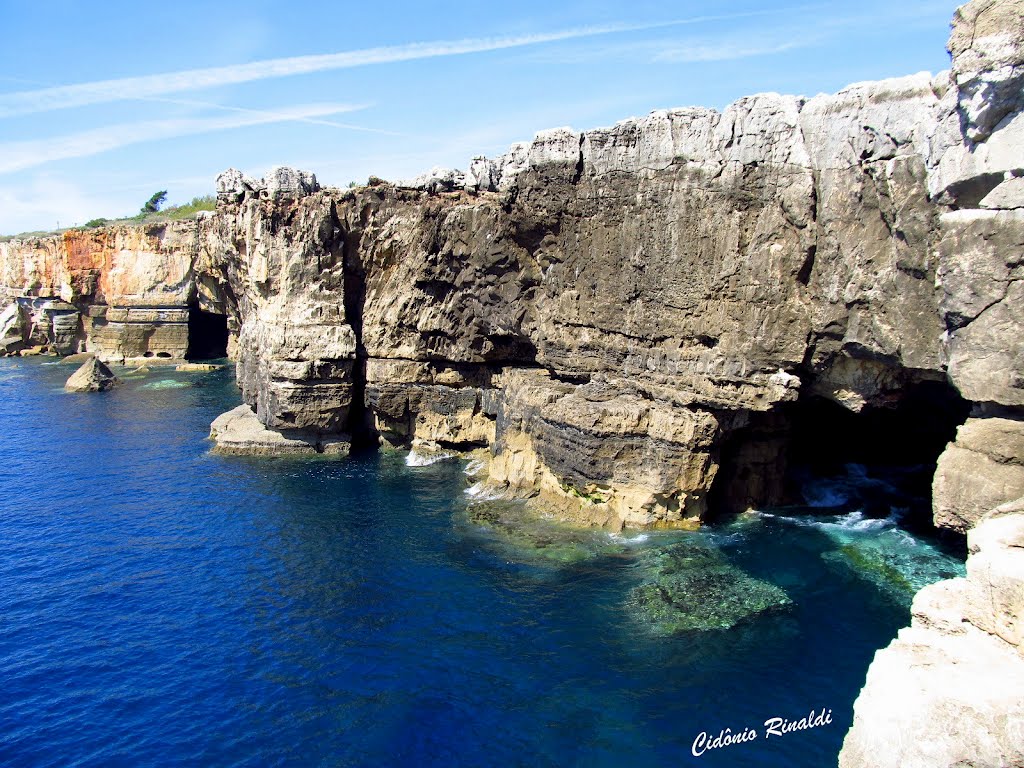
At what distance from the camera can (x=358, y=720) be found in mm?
25094

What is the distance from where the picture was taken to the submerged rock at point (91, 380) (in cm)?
8462

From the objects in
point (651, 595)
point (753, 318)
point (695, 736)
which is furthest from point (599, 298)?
point (695, 736)

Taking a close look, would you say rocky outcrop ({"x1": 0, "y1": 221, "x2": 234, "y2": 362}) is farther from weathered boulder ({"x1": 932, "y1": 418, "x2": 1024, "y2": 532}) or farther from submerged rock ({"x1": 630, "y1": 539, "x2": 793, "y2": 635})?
weathered boulder ({"x1": 932, "y1": 418, "x2": 1024, "y2": 532})

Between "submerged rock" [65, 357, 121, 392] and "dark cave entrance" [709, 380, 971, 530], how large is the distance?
243 feet

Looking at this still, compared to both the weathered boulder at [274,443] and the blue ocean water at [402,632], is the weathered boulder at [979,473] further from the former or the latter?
the weathered boulder at [274,443]

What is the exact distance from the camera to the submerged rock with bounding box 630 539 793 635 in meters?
29.8

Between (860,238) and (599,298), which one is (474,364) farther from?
(860,238)

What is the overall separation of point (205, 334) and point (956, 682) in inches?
4501

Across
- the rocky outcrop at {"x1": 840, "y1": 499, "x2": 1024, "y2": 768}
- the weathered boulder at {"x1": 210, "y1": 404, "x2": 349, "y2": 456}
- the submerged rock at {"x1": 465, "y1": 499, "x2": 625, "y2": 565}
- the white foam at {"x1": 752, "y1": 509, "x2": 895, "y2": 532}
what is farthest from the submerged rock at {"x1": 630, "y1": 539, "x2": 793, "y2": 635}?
the weathered boulder at {"x1": 210, "y1": 404, "x2": 349, "y2": 456}

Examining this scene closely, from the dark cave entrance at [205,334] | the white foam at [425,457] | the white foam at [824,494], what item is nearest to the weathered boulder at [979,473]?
the white foam at [824,494]

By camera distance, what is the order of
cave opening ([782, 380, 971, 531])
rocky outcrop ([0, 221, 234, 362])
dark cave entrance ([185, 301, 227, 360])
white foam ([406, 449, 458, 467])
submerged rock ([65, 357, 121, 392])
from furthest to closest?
dark cave entrance ([185, 301, 227, 360]) < rocky outcrop ([0, 221, 234, 362]) < submerged rock ([65, 357, 121, 392]) < white foam ([406, 449, 458, 467]) < cave opening ([782, 380, 971, 531])

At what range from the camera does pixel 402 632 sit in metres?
30.5

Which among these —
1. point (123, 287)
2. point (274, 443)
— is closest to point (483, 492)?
point (274, 443)

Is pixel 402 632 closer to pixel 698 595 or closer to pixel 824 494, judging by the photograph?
pixel 698 595
